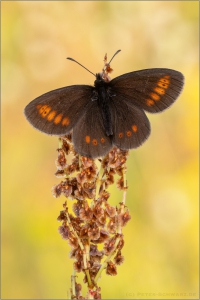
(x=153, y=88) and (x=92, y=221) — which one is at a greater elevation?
(x=153, y=88)

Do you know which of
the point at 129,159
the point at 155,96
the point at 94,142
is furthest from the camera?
the point at 129,159

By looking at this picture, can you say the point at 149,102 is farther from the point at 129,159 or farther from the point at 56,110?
the point at 129,159

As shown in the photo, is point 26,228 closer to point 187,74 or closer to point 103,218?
point 187,74

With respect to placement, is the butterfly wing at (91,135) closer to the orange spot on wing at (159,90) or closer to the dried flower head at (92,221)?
the dried flower head at (92,221)

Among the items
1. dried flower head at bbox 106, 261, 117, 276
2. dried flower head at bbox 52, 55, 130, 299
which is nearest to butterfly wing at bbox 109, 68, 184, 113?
dried flower head at bbox 52, 55, 130, 299

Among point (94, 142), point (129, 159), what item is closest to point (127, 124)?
point (94, 142)

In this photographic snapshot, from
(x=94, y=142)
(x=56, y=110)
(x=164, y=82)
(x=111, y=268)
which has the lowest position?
(x=111, y=268)
